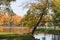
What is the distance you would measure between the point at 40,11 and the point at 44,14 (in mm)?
359

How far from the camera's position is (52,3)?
12.9 m

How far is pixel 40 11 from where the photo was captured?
1296cm

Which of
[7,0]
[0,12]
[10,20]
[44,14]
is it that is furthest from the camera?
[10,20]

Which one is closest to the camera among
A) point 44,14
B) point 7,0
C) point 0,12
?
point 7,0

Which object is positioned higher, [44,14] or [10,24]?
[44,14]

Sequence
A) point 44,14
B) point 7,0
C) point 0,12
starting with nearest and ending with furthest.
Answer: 1. point 7,0
2. point 44,14
3. point 0,12

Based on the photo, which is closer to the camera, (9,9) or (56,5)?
(56,5)

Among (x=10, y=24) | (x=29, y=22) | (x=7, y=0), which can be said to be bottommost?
(x=10, y=24)

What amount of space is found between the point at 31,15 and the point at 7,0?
199 centimetres

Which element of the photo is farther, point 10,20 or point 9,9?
point 10,20

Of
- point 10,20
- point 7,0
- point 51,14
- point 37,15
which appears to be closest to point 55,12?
point 51,14

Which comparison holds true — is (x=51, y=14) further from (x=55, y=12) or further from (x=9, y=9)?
(x=9, y=9)

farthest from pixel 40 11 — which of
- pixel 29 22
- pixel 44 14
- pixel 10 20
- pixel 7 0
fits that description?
pixel 10 20

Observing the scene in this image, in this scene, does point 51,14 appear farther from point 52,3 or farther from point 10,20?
point 10,20
